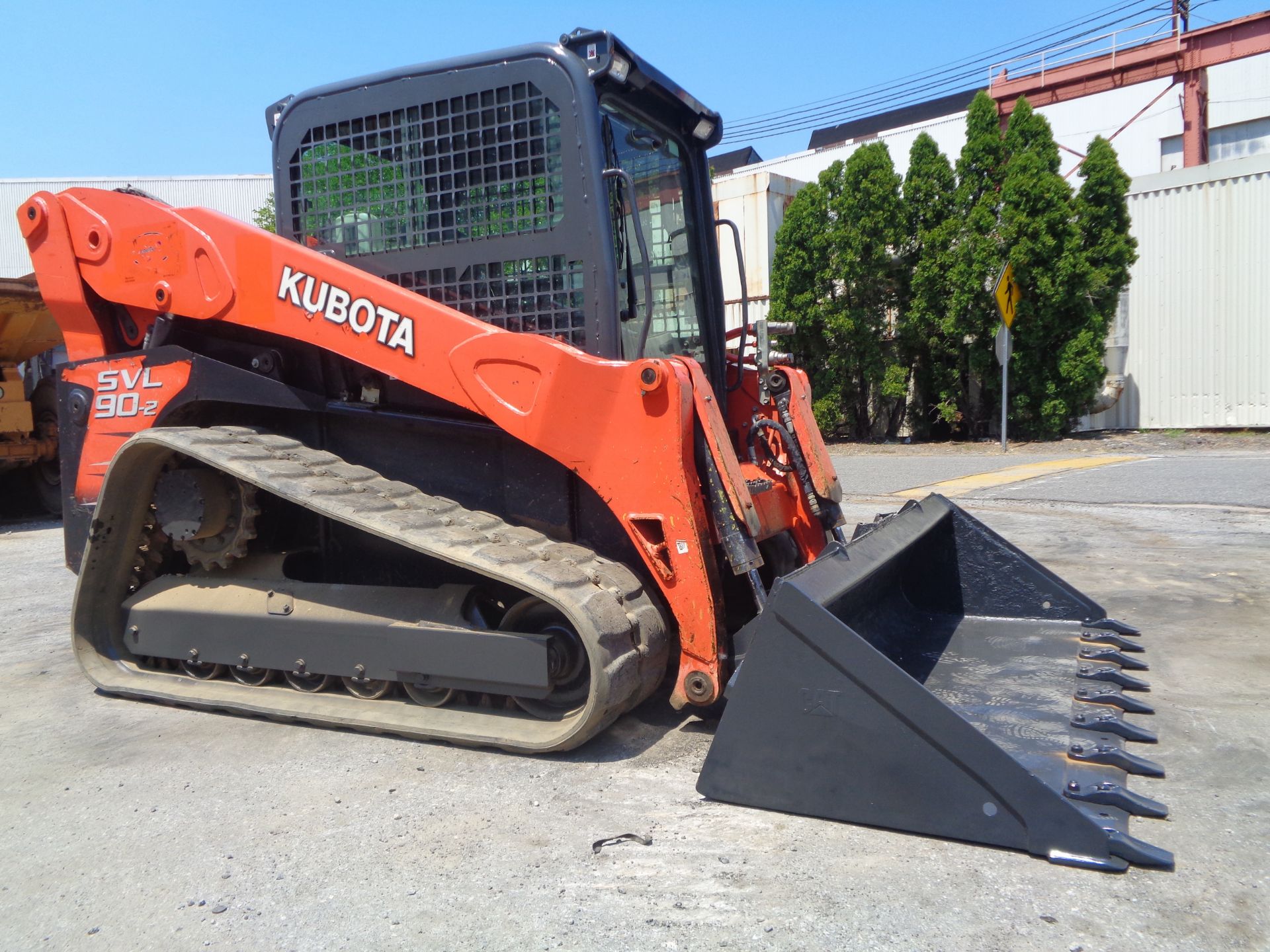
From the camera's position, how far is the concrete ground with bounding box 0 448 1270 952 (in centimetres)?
226

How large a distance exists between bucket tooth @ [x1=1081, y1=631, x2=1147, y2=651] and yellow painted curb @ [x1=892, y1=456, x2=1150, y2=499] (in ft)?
17.4

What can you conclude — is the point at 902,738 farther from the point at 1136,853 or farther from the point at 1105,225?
the point at 1105,225

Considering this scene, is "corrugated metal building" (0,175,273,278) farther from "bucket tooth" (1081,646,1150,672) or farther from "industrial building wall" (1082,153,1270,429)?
"bucket tooth" (1081,646,1150,672)

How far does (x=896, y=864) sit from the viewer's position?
2518 millimetres

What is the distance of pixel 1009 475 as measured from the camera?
12.0m

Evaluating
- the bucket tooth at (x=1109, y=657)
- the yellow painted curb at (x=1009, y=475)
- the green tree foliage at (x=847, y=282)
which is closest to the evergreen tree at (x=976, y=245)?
the green tree foliage at (x=847, y=282)

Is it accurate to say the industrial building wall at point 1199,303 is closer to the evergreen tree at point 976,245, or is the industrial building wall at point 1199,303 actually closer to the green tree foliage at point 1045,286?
the green tree foliage at point 1045,286

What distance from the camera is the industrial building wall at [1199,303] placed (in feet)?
56.6

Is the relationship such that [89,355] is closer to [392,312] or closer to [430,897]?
[392,312]

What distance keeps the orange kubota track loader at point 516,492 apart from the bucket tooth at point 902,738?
0.03 feet

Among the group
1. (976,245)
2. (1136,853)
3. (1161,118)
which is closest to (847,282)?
(976,245)

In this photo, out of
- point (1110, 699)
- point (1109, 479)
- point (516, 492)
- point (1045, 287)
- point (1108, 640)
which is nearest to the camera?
point (1110, 699)

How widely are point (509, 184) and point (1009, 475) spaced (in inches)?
378

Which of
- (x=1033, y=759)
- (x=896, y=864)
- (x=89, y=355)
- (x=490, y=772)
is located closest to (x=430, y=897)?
(x=490, y=772)
